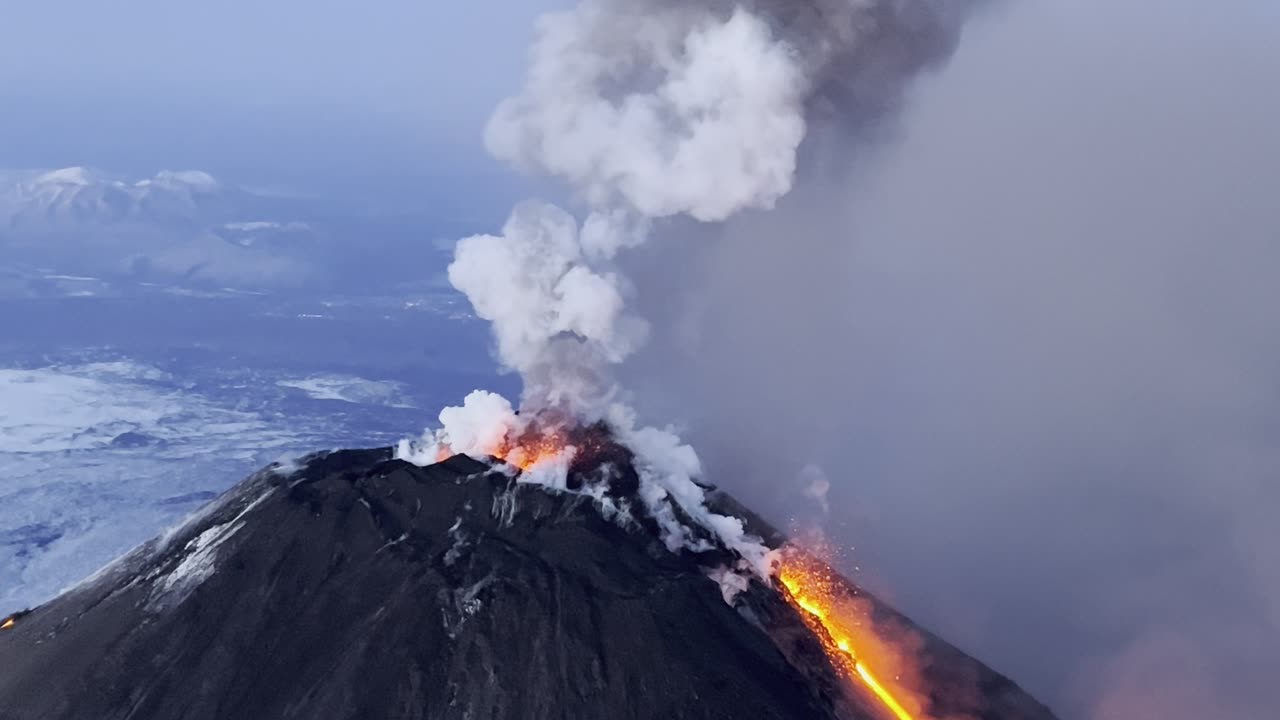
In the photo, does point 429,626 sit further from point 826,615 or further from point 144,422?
point 144,422

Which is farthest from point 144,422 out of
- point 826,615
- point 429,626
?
point 429,626

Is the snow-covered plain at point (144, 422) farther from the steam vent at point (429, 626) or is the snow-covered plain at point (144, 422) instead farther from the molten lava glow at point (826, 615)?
the molten lava glow at point (826, 615)

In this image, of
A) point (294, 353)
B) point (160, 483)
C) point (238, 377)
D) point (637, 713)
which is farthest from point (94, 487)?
point (637, 713)

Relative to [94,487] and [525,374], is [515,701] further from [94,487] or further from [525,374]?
[94,487]

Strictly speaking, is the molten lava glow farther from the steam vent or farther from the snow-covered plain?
A: the snow-covered plain

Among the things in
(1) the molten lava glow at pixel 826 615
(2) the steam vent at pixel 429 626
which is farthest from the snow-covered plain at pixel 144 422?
(1) the molten lava glow at pixel 826 615

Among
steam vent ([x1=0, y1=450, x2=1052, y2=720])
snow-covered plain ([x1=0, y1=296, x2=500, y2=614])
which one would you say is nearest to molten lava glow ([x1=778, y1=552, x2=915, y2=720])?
steam vent ([x1=0, y1=450, x2=1052, y2=720])

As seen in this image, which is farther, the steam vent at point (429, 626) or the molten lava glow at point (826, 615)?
the molten lava glow at point (826, 615)
